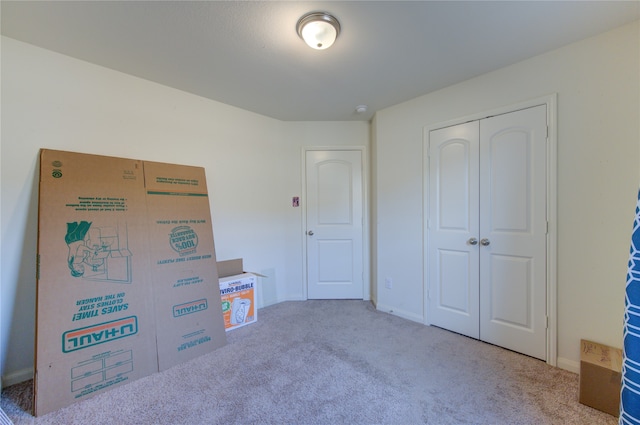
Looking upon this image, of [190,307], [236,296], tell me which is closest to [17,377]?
[190,307]

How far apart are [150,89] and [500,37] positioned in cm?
289

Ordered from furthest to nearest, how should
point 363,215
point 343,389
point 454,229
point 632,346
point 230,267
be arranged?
point 363,215
point 230,267
point 454,229
point 343,389
point 632,346

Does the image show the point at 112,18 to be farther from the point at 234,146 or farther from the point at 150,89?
the point at 234,146

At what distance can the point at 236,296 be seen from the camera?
2.65m

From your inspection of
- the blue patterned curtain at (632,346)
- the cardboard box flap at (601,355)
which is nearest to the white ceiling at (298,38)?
the blue patterned curtain at (632,346)

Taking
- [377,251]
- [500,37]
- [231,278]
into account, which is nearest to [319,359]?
[231,278]

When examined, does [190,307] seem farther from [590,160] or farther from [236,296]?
[590,160]

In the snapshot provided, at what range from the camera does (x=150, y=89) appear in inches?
94.1

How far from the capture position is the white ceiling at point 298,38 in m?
1.52

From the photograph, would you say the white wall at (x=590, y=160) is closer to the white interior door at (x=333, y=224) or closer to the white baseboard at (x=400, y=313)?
the white baseboard at (x=400, y=313)

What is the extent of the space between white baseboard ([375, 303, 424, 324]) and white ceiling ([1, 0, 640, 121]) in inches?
93.5

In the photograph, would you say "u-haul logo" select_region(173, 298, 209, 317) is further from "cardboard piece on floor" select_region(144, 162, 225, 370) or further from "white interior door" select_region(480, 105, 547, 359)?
"white interior door" select_region(480, 105, 547, 359)

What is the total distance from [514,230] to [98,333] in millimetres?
3276

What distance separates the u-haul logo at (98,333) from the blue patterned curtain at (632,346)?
106 inches
